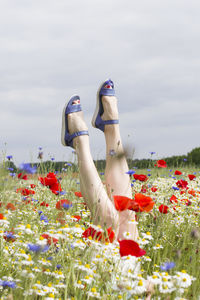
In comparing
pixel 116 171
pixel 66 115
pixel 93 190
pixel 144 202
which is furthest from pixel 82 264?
pixel 66 115

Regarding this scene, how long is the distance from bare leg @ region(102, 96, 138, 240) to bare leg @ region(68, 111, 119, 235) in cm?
10

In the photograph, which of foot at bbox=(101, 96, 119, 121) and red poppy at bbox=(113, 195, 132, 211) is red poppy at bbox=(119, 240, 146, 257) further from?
foot at bbox=(101, 96, 119, 121)

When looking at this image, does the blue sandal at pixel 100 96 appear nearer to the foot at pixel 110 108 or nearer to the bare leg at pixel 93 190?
the foot at pixel 110 108

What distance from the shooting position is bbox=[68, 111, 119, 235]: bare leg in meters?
3.11

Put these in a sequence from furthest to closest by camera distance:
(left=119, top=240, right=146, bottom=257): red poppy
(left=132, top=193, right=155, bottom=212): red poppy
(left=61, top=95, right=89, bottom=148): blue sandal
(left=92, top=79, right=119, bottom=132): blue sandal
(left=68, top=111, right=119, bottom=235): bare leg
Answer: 1. (left=92, top=79, right=119, bottom=132): blue sandal
2. (left=61, top=95, right=89, bottom=148): blue sandal
3. (left=68, top=111, right=119, bottom=235): bare leg
4. (left=132, top=193, right=155, bottom=212): red poppy
5. (left=119, top=240, right=146, bottom=257): red poppy

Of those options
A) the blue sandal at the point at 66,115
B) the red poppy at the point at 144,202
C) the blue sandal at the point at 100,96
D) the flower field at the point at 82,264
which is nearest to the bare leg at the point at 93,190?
the blue sandal at the point at 66,115

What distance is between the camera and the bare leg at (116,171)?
3.19 m

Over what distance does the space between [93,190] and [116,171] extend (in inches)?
14.1

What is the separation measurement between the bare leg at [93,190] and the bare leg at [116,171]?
0.10 metres

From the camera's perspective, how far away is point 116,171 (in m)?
3.41

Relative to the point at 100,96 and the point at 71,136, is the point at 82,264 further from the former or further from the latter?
the point at 100,96

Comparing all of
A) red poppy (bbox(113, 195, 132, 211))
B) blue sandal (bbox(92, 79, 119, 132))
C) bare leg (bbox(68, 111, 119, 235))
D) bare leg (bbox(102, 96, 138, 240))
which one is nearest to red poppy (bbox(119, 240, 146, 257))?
red poppy (bbox(113, 195, 132, 211))

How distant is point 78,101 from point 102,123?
37cm

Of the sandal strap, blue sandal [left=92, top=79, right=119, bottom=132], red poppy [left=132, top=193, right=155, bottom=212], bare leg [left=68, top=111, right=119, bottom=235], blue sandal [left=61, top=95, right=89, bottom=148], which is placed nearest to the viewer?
red poppy [left=132, top=193, right=155, bottom=212]
